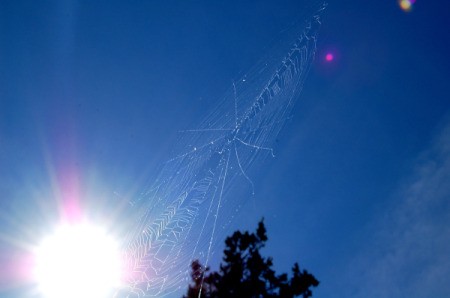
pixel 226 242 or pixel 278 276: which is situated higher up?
pixel 226 242

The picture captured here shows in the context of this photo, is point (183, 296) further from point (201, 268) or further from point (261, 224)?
point (261, 224)

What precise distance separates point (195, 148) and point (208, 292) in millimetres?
6809

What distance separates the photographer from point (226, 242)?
17469 mm

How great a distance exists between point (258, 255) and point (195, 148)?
6162mm

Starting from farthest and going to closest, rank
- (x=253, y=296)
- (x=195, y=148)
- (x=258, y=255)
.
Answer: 1. (x=258, y=255)
2. (x=253, y=296)
3. (x=195, y=148)

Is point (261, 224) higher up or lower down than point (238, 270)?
higher up

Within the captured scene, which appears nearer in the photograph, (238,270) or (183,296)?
(238,270)

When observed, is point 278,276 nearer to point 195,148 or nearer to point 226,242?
point 226,242

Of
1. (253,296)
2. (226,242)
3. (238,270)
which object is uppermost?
(226,242)

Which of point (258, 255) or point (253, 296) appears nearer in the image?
point (253, 296)

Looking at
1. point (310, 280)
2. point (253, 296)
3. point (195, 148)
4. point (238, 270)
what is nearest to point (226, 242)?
point (238, 270)

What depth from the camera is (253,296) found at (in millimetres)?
15750


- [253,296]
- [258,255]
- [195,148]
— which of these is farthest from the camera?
[258,255]

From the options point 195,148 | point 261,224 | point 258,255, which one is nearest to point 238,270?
point 258,255
